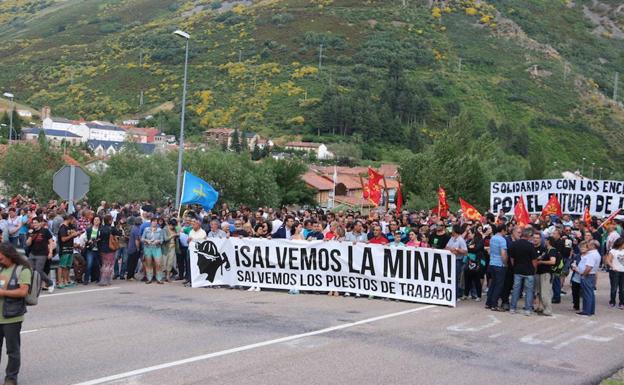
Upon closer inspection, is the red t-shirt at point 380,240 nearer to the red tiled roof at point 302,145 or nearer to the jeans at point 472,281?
the jeans at point 472,281

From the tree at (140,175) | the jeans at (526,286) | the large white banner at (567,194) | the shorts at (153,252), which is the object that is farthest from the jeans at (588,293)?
the tree at (140,175)

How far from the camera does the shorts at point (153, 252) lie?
58.7 feet

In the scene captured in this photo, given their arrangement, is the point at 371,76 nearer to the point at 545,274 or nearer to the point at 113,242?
the point at 113,242

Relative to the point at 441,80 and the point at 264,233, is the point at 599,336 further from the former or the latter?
the point at 441,80

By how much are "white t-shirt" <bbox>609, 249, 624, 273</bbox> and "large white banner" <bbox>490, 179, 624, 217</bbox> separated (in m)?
8.47

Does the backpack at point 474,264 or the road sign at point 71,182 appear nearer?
the backpack at point 474,264

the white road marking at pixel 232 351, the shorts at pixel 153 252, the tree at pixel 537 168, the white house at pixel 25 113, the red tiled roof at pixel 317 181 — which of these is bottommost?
the white road marking at pixel 232 351

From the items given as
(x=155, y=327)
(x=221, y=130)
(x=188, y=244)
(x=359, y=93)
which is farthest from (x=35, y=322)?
(x=359, y=93)

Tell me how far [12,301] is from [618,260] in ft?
40.8

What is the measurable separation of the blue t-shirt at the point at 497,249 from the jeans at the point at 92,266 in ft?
27.6

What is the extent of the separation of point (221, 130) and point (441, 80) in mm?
35068

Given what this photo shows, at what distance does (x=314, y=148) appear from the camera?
106 m

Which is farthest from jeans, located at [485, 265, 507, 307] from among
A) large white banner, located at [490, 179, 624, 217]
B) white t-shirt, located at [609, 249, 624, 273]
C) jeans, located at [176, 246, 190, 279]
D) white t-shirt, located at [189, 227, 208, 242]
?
large white banner, located at [490, 179, 624, 217]

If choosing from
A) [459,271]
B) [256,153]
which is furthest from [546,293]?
[256,153]
